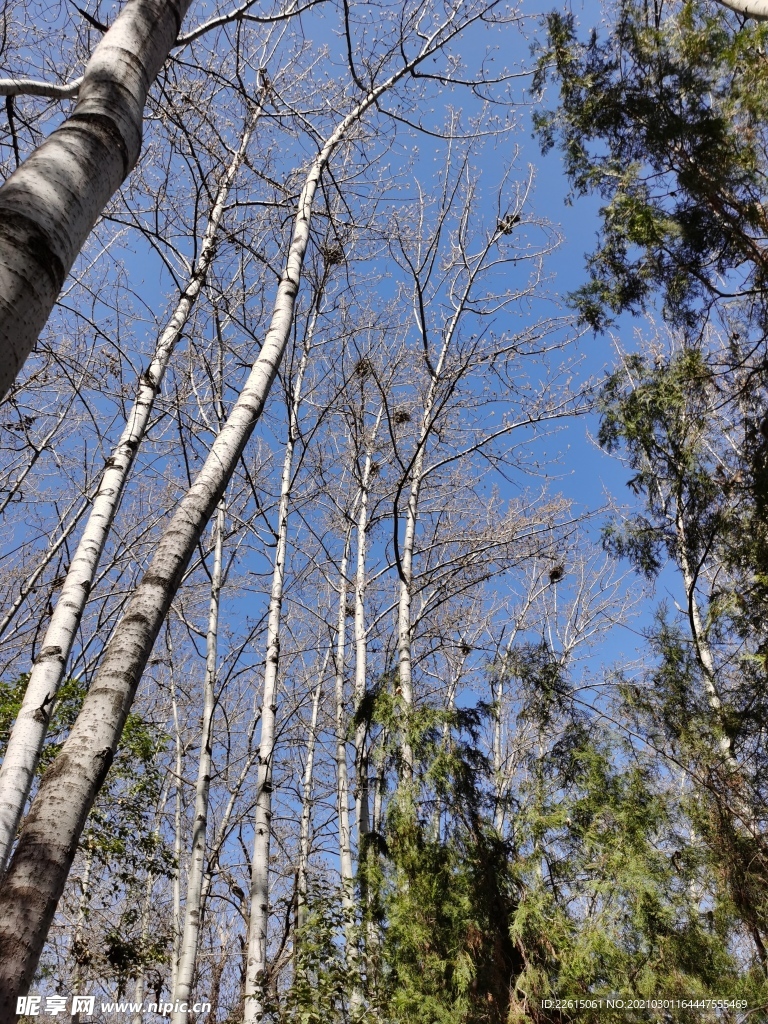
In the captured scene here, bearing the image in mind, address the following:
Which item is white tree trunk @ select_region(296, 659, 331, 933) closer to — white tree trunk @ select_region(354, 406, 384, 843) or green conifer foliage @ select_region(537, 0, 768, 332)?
white tree trunk @ select_region(354, 406, 384, 843)

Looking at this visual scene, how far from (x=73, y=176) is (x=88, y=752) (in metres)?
1.24

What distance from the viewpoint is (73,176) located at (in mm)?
1214

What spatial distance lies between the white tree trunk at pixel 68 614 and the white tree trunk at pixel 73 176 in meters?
2.04

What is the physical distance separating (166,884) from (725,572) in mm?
15776

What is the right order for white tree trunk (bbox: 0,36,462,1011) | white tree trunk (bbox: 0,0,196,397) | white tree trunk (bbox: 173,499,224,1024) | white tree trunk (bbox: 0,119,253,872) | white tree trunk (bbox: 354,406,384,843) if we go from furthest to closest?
white tree trunk (bbox: 173,499,224,1024), white tree trunk (bbox: 354,406,384,843), white tree trunk (bbox: 0,119,253,872), white tree trunk (bbox: 0,36,462,1011), white tree trunk (bbox: 0,0,196,397)

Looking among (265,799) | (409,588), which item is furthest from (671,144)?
(265,799)

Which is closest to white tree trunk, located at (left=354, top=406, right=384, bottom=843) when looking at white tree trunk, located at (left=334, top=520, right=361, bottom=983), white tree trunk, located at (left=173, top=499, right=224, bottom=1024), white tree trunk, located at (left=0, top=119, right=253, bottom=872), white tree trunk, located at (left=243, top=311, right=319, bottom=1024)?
white tree trunk, located at (left=334, top=520, right=361, bottom=983)

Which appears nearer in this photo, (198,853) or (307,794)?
(198,853)

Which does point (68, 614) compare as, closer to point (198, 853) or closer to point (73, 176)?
point (73, 176)

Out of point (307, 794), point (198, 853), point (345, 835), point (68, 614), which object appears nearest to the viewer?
point (68, 614)

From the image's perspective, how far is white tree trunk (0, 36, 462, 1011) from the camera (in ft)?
3.93

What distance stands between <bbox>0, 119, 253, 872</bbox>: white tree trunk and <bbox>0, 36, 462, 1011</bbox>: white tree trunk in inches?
73.6

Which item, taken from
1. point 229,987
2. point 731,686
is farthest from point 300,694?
point 731,686

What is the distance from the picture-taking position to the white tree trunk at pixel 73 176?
0.99m
